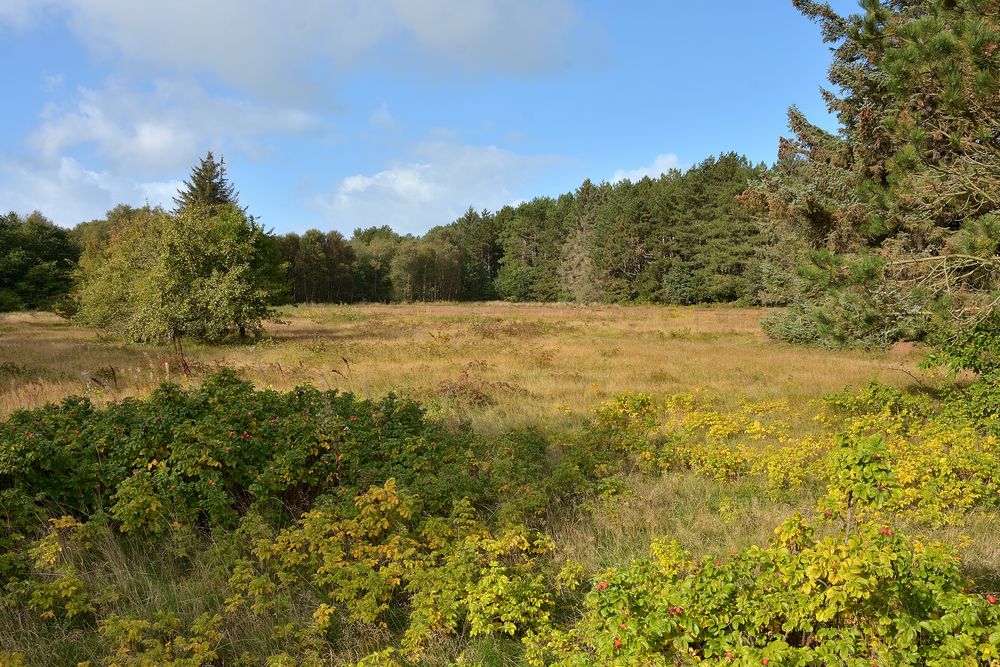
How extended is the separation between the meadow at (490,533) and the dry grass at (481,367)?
4.19 feet

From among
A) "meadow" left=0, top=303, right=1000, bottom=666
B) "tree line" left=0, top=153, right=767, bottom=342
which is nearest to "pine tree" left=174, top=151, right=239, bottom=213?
"tree line" left=0, top=153, right=767, bottom=342

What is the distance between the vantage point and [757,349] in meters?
20.0

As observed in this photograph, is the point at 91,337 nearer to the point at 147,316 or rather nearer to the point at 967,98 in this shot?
the point at 147,316

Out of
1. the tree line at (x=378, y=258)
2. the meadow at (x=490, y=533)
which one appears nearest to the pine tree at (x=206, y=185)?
the tree line at (x=378, y=258)

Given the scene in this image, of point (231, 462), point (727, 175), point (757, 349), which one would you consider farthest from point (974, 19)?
point (727, 175)

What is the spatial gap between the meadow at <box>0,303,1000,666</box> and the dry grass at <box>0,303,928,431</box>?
1.28 m

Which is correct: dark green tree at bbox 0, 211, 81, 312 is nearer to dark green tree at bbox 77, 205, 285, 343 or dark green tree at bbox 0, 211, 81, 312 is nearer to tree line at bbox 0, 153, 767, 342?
tree line at bbox 0, 153, 767, 342

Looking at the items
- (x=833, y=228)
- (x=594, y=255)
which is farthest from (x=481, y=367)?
(x=594, y=255)

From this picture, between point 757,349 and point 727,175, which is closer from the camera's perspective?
point 757,349

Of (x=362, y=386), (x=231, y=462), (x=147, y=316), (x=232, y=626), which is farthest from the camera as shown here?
(x=147, y=316)

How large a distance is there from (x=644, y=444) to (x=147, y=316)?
19.4 meters

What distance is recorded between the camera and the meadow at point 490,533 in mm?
2939

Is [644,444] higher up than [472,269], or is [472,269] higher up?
[472,269]

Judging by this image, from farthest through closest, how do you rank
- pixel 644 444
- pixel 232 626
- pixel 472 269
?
pixel 472 269 → pixel 644 444 → pixel 232 626
